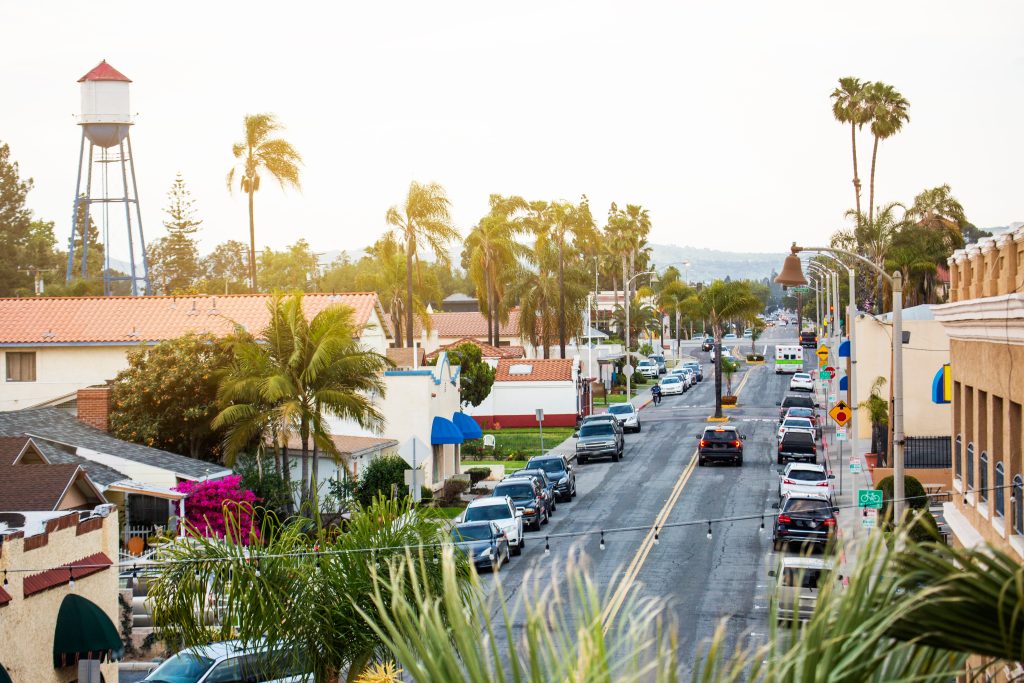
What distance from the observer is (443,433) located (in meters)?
45.2

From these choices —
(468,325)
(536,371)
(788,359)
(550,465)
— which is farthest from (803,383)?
(550,465)

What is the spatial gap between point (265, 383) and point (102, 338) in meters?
15.4

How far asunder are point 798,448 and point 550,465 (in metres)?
10.9

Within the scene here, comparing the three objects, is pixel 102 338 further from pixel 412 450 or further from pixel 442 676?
pixel 442 676

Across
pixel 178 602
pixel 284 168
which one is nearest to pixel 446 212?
pixel 284 168

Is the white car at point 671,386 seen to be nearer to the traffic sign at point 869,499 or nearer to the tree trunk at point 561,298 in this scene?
the tree trunk at point 561,298

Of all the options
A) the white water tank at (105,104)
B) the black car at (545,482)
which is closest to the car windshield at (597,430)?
the black car at (545,482)

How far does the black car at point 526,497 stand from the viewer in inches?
1393

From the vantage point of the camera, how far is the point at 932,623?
5715mm

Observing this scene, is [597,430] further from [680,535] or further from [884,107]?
[884,107]

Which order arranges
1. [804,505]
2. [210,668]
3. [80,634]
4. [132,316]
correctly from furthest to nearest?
[132,316] < [804,505] < [80,634] < [210,668]

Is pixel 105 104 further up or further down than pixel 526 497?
further up

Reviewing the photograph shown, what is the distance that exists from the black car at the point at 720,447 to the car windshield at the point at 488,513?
18.4 m

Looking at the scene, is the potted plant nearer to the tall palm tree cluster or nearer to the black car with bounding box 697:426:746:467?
the black car with bounding box 697:426:746:467
